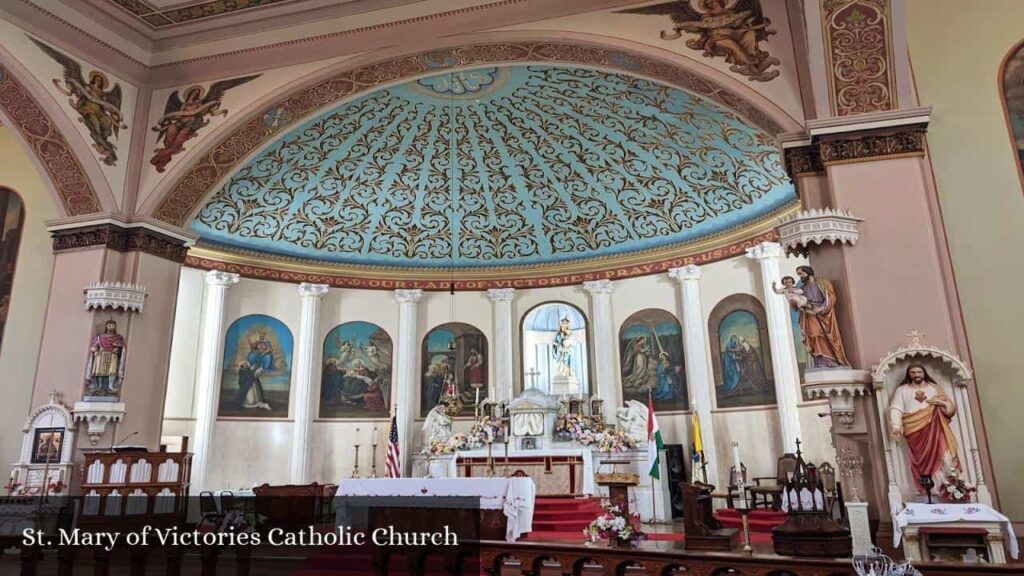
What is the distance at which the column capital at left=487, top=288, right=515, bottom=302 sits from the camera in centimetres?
1655

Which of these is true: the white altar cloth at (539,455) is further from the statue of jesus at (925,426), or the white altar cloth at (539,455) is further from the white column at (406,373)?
A: the statue of jesus at (925,426)

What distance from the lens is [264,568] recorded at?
7547mm

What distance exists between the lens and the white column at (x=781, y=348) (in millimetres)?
12773

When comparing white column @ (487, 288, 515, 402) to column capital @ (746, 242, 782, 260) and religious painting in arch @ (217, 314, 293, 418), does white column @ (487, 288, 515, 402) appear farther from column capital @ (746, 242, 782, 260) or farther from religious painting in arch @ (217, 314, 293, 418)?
column capital @ (746, 242, 782, 260)

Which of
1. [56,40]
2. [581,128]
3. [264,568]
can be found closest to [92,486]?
[264,568]

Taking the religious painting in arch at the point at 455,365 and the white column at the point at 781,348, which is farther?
the religious painting in arch at the point at 455,365

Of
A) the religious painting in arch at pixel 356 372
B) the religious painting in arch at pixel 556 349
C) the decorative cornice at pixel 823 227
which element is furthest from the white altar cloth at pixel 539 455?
the decorative cornice at pixel 823 227

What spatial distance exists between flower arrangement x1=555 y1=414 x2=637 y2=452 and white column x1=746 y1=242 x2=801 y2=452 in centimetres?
288

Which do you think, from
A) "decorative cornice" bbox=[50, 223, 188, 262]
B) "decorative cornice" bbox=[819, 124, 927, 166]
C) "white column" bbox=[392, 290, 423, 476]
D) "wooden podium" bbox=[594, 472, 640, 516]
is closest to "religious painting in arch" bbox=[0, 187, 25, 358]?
"decorative cornice" bbox=[50, 223, 188, 262]

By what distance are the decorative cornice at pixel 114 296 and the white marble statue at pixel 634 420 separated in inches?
355

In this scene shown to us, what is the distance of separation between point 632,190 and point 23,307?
1128 cm

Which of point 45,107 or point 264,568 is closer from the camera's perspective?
point 264,568

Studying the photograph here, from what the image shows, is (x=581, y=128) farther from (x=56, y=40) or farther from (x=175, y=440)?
(x=175, y=440)

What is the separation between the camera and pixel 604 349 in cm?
1562
